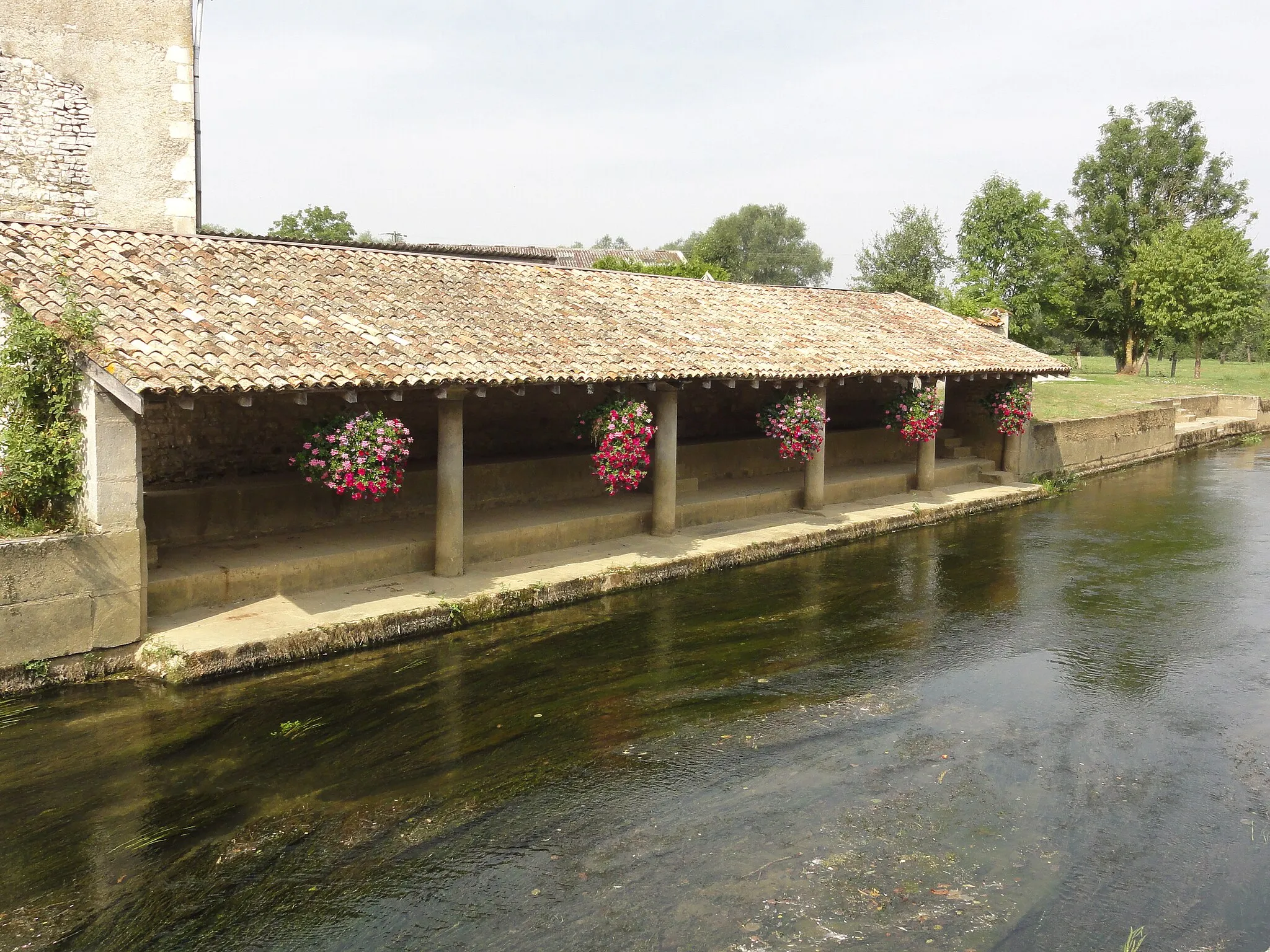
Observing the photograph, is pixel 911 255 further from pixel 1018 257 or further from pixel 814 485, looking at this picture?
pixel 814 485

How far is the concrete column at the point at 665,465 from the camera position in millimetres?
12617

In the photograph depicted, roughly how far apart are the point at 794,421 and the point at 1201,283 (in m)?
30.5

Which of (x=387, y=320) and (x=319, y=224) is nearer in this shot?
(x=387, y=320)

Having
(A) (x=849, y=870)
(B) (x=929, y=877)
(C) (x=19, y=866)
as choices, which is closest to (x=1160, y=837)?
(B) (x=929, y=877)

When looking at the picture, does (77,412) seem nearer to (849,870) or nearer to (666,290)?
(849,870)

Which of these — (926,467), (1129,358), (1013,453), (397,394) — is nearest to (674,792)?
(397,394)

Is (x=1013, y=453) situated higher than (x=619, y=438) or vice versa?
(x=619, y=438)

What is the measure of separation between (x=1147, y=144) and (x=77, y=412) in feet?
153

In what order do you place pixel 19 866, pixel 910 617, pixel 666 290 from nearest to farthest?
pixel 19 866
pixel 910 617
pixel 666 290

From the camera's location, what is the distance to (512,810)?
20.8 feet

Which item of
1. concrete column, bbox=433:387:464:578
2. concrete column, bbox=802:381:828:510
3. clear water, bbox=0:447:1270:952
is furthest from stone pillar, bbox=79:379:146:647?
concrete column, bbox=802:381:828:510

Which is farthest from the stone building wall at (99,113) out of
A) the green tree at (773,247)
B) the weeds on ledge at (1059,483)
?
the green tree at (773,247)

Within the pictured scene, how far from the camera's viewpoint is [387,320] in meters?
10.6

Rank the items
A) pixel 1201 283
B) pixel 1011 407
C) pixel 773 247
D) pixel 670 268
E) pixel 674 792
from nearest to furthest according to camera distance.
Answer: pixel 674 792 → pixel 1011 407 → pixel 670 268 → pixel 1201 283 → pixel 773 247
